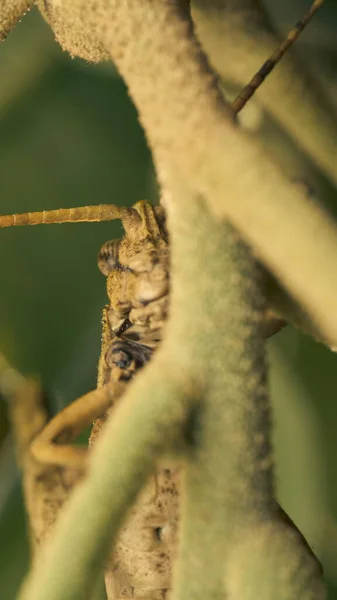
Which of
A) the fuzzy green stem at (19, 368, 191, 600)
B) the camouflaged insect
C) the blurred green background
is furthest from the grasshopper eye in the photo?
the fuzzy green stem at (19, 368, 191, 600)

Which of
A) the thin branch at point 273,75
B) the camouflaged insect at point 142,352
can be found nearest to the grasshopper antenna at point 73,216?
the camouflaged insect at point 142,352

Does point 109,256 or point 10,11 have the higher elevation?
point 10,11

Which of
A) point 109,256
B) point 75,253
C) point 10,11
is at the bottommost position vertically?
point 75,253

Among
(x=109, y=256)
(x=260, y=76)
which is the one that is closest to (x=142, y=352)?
(x=109, y=256)

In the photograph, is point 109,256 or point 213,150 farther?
point 109,256

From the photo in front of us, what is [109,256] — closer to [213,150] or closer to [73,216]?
[73,216]

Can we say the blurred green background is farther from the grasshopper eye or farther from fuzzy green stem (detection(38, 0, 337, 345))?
fuzzy green stem (detection(38, 0, 337, 345))
